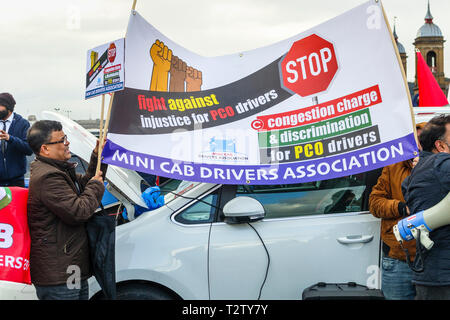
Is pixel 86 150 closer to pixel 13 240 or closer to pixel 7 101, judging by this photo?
pixel 13 240

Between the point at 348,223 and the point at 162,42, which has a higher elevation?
the point at 162,42

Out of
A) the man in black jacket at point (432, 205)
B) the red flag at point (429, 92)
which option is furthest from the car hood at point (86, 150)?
the red flag at point (429, 92)

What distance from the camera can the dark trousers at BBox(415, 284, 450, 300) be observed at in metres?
3.02

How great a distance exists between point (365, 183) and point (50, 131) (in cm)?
216

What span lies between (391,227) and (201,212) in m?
1.29

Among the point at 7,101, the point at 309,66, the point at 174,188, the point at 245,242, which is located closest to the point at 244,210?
the point at 245,242

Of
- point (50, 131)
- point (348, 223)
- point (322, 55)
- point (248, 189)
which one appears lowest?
point (348, 223)

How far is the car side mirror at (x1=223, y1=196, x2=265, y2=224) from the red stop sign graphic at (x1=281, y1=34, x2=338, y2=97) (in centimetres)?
83

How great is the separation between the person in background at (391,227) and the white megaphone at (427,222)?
45 centimetres

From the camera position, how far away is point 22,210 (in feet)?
10.9

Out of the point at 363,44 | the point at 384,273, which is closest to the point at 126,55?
the point at 363,44

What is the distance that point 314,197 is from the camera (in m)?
3.91

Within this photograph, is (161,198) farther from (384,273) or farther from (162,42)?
(384,273)

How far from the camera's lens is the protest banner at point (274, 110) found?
144 inches
